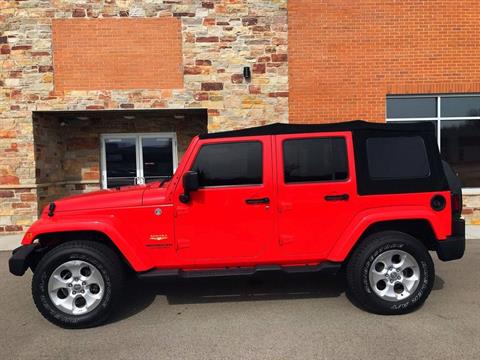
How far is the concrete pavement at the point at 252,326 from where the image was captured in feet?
12.1

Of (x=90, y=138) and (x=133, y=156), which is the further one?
(x=133, y=156)

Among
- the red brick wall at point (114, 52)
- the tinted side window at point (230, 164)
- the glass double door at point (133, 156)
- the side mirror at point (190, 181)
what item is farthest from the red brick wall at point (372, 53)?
the side mirror at point (190, 181)

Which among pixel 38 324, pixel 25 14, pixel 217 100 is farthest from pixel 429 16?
pixel 38 324

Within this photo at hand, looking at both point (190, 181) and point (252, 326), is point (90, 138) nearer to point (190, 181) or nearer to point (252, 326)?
point (190, 181)

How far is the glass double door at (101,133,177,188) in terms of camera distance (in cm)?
1106

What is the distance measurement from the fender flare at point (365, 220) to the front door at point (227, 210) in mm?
734

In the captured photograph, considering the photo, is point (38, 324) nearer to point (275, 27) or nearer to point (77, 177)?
point (77, 177)

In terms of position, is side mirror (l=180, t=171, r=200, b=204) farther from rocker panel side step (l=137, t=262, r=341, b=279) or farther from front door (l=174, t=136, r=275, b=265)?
rocker panel side step (l=137, t=262, r=341, b=279)

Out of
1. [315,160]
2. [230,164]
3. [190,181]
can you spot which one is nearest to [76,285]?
[190,181]

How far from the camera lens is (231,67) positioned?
9789 millimetres

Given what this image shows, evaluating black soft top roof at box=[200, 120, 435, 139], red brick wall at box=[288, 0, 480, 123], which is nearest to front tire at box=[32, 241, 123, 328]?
black soft top roof at box=[200, 120, 435, 139]

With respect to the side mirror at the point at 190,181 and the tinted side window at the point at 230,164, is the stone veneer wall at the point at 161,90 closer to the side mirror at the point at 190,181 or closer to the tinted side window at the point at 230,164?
the tinted side window at the point at 230,164

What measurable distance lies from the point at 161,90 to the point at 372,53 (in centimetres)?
504

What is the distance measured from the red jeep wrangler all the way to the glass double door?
6579 mm
